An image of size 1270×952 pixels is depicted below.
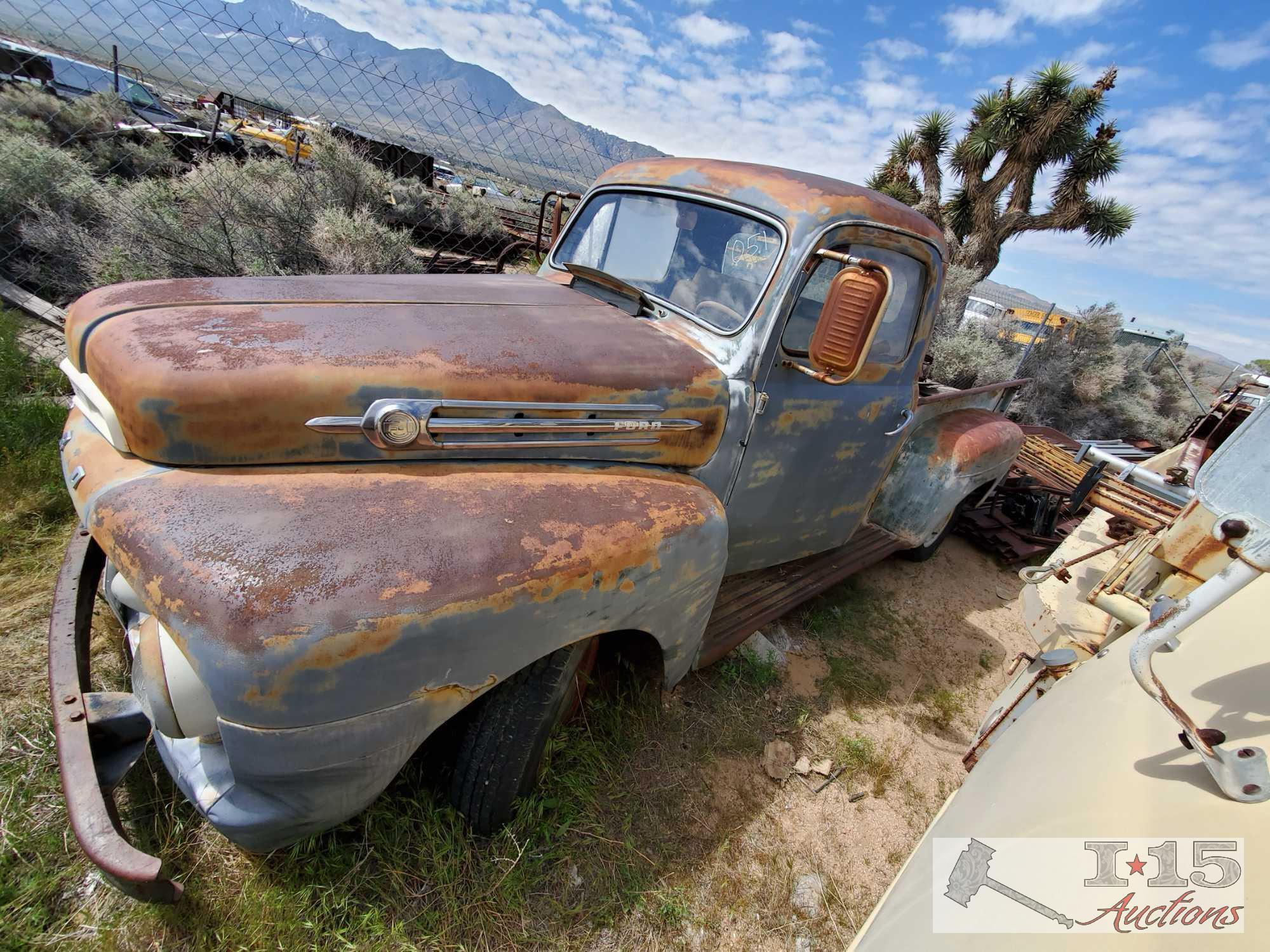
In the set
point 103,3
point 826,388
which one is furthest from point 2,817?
point 103,3

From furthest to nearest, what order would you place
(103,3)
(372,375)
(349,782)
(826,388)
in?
(103,3) < (826,388) < (372,375) < (349,782)

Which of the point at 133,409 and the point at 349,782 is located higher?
the point at 133,409

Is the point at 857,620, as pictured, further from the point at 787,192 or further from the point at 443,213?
the point at 443,213

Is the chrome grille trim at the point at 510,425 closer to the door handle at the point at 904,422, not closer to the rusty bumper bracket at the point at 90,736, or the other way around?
the rusty bumper bracket at the point at 90,736

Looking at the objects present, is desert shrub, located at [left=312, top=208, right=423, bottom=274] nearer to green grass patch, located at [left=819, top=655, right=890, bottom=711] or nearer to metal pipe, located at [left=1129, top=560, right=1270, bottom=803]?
green grass patch, located at [left=819, top=655, right=890, bottom=711]

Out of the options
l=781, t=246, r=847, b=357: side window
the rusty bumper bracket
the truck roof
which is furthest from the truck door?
the rusty bumper bracket

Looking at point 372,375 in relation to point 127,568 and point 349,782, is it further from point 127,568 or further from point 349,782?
point 349,782

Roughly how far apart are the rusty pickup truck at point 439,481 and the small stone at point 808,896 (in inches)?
32.8

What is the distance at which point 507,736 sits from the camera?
1.76m

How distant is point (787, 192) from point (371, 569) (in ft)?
6.58

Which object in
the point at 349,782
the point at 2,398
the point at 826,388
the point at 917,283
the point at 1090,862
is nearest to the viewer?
the point at 1090,862

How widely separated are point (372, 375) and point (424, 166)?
12.1m

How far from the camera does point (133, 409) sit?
4.70ft

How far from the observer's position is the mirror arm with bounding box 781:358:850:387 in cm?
213
